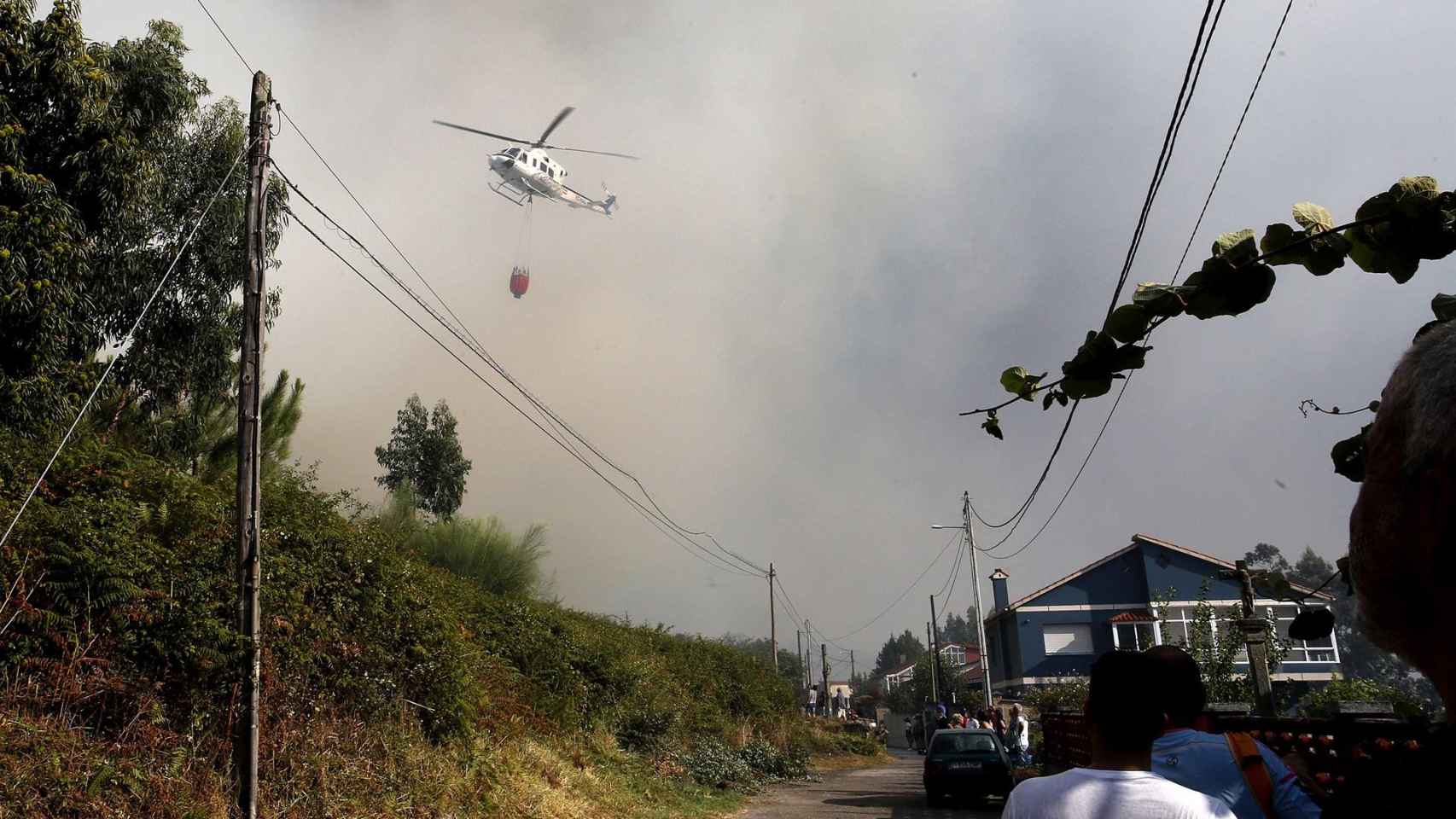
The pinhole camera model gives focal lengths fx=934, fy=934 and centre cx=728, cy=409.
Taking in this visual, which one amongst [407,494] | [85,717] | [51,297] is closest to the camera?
[85,717]

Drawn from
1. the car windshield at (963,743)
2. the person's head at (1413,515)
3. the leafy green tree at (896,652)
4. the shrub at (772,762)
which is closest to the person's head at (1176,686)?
the person's head at (1413,515)

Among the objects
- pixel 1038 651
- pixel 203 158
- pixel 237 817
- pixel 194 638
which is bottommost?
pixel 237 817

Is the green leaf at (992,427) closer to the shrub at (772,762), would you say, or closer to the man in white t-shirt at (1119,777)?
the man in white t-shirt at (1119,777)

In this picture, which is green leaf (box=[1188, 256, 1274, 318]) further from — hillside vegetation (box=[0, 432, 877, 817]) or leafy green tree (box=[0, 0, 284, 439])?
leafy green tree (box=[0, 0, 284, 439])

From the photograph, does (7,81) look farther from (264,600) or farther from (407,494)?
(407,494)

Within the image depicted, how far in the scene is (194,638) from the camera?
850 cm

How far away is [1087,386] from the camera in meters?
2.15

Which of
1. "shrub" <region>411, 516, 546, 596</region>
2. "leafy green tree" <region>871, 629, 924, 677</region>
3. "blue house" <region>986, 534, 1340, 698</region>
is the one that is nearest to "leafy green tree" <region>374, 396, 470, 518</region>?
"shrub" <region>411, 516, 546, 596</region>

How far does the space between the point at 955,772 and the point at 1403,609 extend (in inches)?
726

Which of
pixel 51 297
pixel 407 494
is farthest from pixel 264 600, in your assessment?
pixel 407 494

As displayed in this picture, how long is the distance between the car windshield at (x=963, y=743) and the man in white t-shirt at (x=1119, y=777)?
16.9 m

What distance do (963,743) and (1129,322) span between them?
18.0 meters

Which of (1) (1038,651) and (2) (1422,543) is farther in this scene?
(1) (1038,651)

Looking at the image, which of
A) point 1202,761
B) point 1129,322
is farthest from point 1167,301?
point 1202,761
